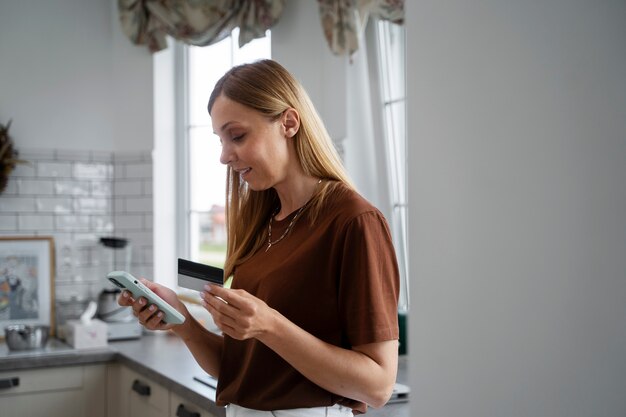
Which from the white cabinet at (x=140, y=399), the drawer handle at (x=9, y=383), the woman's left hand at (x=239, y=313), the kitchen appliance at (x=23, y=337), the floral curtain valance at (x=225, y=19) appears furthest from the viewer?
the kitchen appliance at (x=23, y=337)

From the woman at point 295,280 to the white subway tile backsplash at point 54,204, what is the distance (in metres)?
2.62

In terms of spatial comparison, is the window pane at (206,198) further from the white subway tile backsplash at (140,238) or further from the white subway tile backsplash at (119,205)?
the white subway tile backsplash at (119,205)

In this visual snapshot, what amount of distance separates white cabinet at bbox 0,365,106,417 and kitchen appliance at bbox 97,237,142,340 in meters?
0.33

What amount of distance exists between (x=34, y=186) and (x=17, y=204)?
0.13 m

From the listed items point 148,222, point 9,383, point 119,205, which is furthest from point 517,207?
point 119,205

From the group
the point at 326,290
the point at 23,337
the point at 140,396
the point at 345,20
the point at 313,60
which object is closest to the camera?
the point at 326,290

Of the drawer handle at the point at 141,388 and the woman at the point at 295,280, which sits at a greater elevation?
the woman at the point at 295,280

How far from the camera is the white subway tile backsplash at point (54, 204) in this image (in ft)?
13.3

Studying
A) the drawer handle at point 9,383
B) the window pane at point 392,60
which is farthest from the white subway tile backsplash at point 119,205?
the window pane at point 392,60

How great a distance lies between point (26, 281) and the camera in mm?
3957

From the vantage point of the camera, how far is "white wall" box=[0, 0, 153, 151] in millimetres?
4016

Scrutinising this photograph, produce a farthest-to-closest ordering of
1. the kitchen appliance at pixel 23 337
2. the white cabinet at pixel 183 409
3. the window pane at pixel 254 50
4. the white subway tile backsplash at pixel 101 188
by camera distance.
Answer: the white subway tile backsplash at pixel 101 188 → the window pane at pixel 254 50 → the kitchen appliance at pixel 23 337 → the white cabinet at pixel 183 409

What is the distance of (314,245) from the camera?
1398mm

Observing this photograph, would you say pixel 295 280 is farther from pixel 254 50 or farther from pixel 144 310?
pixel 254 50
